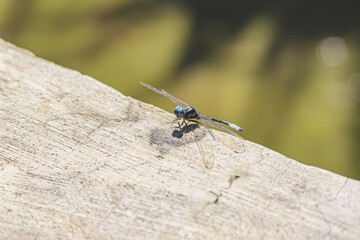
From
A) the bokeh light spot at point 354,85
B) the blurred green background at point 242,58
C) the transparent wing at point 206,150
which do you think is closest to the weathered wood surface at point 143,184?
the transparent wing at point 206,150

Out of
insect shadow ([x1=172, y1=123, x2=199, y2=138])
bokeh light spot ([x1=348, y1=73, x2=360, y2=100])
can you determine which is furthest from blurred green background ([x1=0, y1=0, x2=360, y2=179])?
insect shadow ([x1=172, y1=123, x2=199, y2=138])

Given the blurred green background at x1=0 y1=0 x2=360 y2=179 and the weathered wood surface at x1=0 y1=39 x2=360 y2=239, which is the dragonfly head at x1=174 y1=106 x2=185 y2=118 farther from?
the blurred green background at x1=0 y1=0 x2=360 y2=179

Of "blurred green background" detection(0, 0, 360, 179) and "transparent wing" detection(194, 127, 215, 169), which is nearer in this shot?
"transparent wing" detection(194, 127, 215, 169)

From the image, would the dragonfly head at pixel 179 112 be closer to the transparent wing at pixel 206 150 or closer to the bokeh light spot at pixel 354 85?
the transparent wing at pixel 206 150

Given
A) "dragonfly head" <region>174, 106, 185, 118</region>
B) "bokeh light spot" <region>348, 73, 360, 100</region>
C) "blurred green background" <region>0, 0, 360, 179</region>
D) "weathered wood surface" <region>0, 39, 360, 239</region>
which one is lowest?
"weathered wood surface" <region>0, 39, 360, 239</region>

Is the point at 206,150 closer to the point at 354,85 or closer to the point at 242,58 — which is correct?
the point at 242,58
